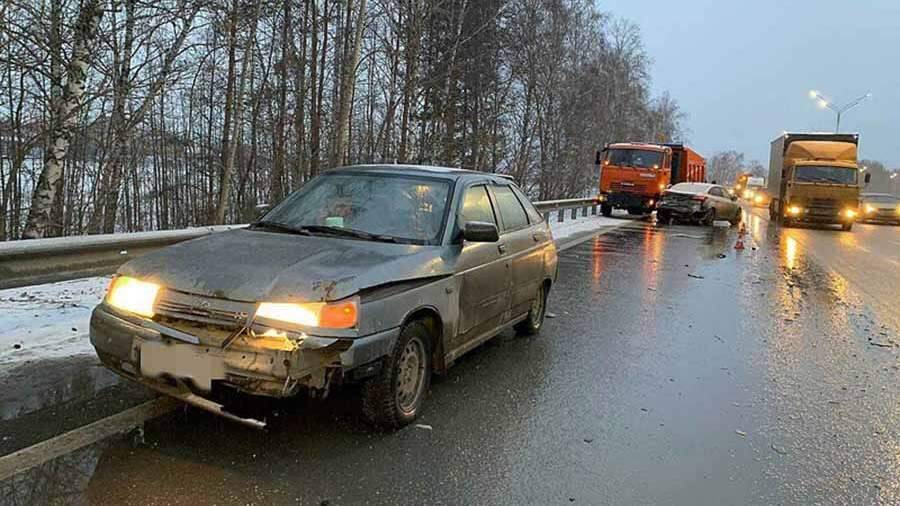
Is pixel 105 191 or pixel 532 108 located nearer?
pixel 105 191

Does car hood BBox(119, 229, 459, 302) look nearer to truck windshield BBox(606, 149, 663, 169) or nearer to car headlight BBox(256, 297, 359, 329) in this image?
car headlight BBox(256, 297, 359, 329)

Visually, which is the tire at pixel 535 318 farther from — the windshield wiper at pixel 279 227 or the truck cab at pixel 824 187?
the truck cab at pixel 824 187

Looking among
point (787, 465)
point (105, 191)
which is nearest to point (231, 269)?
point (787, 465)

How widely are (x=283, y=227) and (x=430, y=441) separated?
1.95 meters

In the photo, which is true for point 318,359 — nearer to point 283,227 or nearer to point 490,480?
point 490,480

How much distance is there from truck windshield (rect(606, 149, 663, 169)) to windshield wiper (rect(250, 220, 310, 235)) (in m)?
21.9

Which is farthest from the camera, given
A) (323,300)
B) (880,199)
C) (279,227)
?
(880,199)

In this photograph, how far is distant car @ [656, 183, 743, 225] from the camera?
22.9 metres

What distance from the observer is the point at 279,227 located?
15.7 feet

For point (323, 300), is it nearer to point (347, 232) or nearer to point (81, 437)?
point (347, 232)

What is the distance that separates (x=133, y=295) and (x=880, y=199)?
34416 millimetres

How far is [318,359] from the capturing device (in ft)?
11.2

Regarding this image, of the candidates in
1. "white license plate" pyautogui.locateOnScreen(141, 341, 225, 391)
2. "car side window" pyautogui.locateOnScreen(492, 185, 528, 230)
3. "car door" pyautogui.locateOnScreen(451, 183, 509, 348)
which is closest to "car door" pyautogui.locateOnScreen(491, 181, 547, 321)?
"car side window" pyautogui.locateOnScreen(492, 185, 528, 230)

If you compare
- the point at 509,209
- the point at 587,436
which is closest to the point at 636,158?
the point at 509,209
